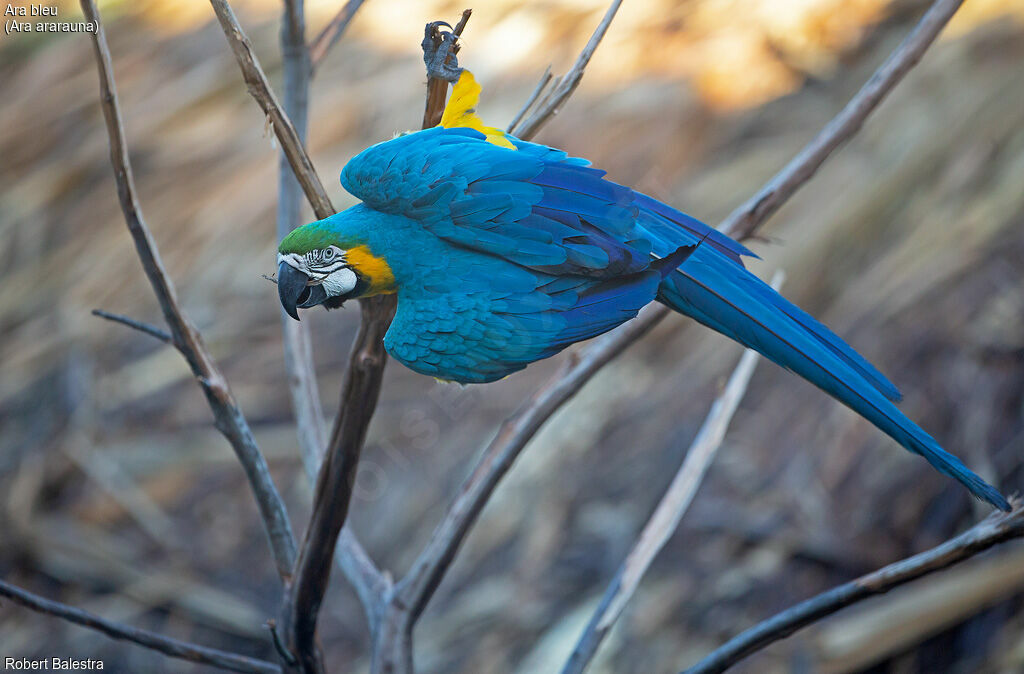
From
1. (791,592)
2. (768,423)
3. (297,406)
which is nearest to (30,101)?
(297,406)

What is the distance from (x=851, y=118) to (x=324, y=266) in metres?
0.65

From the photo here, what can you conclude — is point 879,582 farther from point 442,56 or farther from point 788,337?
point 442,56

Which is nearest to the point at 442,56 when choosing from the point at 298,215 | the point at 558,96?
the point at 558,96

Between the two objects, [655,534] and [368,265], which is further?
[655,534]

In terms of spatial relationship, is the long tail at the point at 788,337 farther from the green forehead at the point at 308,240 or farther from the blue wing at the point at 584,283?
the green forehead at the point at 308,240

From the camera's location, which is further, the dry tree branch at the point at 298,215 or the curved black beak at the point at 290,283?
the dry tree branch at the point at 298,215

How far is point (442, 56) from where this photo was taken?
0.79 metres

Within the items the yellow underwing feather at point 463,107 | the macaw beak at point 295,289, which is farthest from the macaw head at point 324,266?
the yellow underwing feather at point 463,107

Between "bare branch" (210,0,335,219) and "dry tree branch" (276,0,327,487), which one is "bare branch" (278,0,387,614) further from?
"bare branch" (210,0,335,219)

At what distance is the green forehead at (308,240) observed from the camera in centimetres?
71

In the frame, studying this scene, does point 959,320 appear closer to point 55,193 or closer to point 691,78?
point 691,78

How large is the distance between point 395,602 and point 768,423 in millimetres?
1097

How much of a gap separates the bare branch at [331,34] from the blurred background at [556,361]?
0.66m

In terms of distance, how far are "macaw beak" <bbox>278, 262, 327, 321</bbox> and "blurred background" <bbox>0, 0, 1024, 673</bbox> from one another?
110 centimetres
